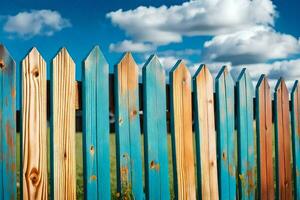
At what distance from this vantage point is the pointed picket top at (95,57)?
11.8 ft

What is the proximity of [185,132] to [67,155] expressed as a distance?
1090 mm

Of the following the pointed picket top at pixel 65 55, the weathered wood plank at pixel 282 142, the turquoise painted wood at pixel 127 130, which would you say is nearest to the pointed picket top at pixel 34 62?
the pointed picket top at pixel 65 55

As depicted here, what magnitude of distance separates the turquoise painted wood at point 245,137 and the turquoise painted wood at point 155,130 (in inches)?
40.7

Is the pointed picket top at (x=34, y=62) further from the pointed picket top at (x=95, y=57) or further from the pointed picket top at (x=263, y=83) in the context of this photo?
the pointed picket top at (x=263, y=83)

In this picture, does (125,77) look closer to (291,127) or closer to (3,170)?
(3,170)

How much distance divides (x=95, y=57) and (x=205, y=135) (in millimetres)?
1270

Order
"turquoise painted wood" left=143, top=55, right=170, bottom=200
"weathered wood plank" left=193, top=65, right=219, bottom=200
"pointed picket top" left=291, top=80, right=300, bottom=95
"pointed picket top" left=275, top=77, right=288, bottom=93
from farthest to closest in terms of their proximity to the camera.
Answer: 1. "pointed picket top" left=291, top=80, right=300, bottom=95
2. "pointed picket top" left=275, top=77, right=288, bottom=93
3. "weathered wood plank" left=193, top=65, right=219, bottom=200
4. "turquoise painted wood" left=143, top=55, right=170, bottom=200

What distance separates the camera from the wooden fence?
335 centimetres

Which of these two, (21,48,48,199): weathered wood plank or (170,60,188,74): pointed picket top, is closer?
(21,48,48,199): weathered wood plank

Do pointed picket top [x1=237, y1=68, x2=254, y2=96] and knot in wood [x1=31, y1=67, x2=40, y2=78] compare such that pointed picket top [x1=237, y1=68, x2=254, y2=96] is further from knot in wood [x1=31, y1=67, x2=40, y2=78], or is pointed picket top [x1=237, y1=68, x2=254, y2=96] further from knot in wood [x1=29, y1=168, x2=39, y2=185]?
knot in wood [x1=29, y1=168, x2=39, y2=185]

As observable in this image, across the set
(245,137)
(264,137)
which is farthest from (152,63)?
(264,137)

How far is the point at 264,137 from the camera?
5.04 metres

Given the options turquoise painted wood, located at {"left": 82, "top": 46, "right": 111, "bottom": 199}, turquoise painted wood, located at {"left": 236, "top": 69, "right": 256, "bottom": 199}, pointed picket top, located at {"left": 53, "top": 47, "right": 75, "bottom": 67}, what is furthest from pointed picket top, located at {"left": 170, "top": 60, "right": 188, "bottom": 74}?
pointed picket top, located at {"left": 53, "top": 47, "right": 75, "bottom": 67}

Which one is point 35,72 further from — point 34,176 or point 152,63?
point 152,63
